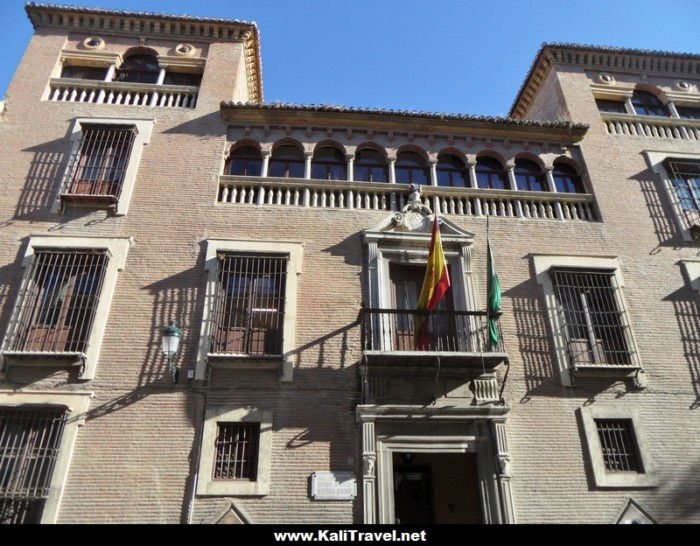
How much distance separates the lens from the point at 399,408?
31.1 ft

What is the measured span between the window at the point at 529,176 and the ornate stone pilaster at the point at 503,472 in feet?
19.7

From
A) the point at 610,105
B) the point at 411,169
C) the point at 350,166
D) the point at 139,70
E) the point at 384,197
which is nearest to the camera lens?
the point at 384,197

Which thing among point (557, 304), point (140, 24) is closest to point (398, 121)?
point (557, 304)

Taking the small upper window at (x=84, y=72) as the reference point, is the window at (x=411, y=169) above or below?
below

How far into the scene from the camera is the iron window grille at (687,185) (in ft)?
41.2

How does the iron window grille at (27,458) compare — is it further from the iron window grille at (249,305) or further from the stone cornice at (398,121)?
the stone cornice at (398,121)

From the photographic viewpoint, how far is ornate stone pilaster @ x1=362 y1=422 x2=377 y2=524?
8.74m

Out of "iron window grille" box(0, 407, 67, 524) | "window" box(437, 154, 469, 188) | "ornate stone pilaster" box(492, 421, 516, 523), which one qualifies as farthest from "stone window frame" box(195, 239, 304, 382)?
"window" box(437, 154, 469, 188)

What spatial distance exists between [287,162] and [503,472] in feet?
26.0

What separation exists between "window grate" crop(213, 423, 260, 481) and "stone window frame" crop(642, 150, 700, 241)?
9.89m

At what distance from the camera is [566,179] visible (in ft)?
43.9

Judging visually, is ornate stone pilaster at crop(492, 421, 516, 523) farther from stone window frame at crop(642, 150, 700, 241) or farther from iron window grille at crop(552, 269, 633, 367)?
stone window frame at crop(642, 150, 700, 241)

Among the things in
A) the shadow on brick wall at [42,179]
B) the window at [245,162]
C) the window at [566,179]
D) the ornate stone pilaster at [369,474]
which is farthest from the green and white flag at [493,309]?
the shadow on brick wall at [42,179]

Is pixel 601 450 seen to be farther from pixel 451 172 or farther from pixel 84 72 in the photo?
pixel 84 72
